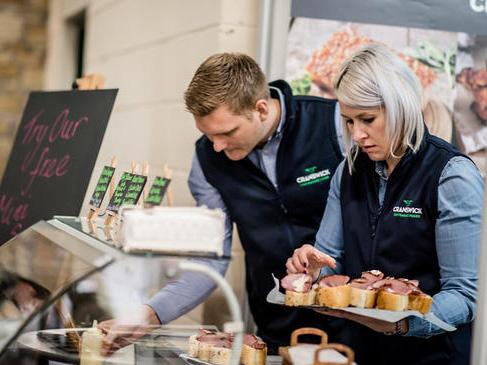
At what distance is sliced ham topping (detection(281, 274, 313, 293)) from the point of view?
199 centimetres

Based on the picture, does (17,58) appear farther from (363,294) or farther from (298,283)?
(363,294)

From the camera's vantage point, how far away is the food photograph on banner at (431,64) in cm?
302

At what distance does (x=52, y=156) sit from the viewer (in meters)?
2.88

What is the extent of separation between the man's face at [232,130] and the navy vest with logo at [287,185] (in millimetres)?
88

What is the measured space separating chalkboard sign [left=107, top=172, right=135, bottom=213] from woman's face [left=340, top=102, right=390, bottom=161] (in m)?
0.56

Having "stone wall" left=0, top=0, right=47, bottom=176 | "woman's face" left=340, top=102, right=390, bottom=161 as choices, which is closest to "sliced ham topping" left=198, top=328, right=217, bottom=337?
"woman's face" left=340, top=102, right=390, bottom=161

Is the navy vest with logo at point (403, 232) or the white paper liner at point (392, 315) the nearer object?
the white paper liner at point (392, 315)

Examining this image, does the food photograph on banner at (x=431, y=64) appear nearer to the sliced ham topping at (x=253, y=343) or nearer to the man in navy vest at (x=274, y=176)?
the man in navy vest at (x=274, y=176)

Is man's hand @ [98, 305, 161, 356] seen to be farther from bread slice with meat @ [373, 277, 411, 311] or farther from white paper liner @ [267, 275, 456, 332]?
bread slice with meat @ [373, 277, 411, 311]

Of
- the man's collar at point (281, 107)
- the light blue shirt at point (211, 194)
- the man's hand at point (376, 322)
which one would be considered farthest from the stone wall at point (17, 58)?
the man's hand at point (376, 322)

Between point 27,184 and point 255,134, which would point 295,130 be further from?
point 27,184

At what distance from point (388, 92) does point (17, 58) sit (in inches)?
194

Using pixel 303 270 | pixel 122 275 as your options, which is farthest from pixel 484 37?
pixel 122 275

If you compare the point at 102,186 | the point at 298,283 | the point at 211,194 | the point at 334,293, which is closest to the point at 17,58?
the point at 211,194
